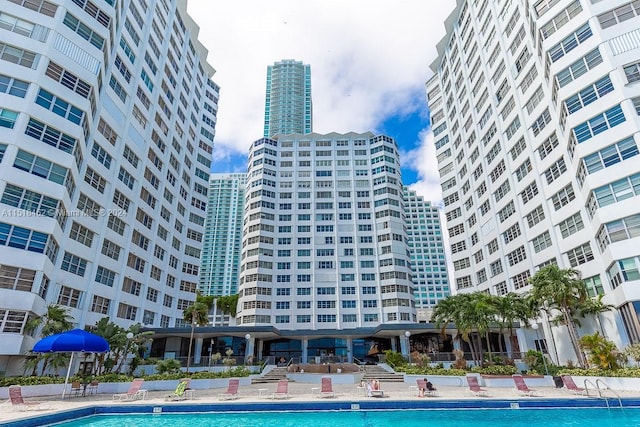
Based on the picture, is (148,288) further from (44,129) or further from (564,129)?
(564,129)

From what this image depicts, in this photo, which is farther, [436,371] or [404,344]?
[404,344]

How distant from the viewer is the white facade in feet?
214

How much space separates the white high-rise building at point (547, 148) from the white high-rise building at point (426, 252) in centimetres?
9459

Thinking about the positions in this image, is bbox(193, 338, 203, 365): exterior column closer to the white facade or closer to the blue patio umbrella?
the white facade

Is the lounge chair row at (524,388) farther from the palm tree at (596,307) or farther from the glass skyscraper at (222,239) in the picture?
the glass skyscraper at (222,239)

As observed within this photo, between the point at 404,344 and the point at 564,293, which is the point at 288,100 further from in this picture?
the point at 564,293

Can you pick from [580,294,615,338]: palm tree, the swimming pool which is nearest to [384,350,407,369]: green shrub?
[580,294,615,338]: palm tree

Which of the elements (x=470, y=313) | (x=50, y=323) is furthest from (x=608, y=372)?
(x=50, y=323)

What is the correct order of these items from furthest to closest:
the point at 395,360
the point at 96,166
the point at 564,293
A: the point at 395,360 → the point at 96,166 → the point at 564,293

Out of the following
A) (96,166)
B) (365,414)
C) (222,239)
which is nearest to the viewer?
(365,414)

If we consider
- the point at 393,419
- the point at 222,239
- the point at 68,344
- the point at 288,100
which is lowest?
the point at 393,419

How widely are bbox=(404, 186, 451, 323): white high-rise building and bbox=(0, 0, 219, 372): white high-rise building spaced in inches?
4423

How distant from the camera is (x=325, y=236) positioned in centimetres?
7206

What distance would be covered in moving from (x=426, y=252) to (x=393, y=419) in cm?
14485
